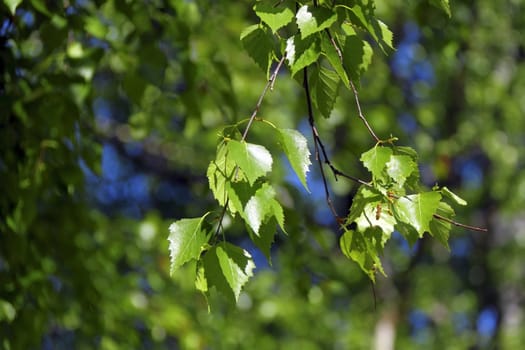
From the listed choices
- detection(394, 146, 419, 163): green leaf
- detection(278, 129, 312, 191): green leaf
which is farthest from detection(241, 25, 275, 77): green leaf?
detection(394, 146, 419, 163): green leaf

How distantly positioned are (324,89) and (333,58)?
0.10 m

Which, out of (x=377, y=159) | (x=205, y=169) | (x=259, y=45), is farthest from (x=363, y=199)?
(x=205, y=169)

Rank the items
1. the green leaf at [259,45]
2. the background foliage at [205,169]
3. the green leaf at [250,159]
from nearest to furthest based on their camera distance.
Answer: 1. the green leaf at [250,159]
2. the green leaf at [259,45]
3. the background foliage at [205,169]

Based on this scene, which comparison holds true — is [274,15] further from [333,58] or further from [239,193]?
[239,193]

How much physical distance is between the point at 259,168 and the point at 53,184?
1295 millimetres

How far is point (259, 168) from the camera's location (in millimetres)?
1250

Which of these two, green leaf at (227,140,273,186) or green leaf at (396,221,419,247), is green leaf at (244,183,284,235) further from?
green leaf at (396,221,419,247)

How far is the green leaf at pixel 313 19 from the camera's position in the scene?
1.27m

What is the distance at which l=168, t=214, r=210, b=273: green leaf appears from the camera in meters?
1.32

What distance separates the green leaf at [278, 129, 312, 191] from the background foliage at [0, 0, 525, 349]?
0.39ft

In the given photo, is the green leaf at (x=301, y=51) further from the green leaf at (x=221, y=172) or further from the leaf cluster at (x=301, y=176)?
the green leaf at (x=221, y=172)

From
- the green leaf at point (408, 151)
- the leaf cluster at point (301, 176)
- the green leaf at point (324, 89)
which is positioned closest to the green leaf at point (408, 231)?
the leaf cluster at point (301, 176)

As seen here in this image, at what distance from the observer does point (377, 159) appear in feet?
4.39

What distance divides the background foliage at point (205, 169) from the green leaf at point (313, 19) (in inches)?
8.8
